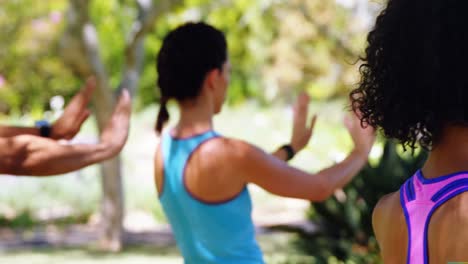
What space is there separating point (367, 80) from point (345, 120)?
3.50 feet

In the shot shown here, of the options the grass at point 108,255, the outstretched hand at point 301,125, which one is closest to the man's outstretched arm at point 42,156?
the outstretched hand at point 301,125

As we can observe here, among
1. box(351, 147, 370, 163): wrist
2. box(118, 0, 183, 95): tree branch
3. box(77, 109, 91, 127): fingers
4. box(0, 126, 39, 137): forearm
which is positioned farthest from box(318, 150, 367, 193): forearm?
box(118, 0, 183, 95): tree branch

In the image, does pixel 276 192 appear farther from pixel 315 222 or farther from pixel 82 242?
pixel 82 242

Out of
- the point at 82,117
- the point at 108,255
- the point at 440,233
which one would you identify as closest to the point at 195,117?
the point at 82,117

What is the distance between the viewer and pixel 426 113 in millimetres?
1632

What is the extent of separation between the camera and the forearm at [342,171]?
279 centimetres

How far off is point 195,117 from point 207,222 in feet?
1.21

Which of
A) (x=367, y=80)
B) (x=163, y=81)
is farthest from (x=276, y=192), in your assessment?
(x=367, y=80)

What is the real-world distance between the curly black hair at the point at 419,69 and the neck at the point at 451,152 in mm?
15

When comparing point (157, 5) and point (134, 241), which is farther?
point (134, 241)

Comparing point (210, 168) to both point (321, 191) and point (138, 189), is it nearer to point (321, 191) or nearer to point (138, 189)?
A: point (321, 191)

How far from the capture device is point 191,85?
2.95 metres

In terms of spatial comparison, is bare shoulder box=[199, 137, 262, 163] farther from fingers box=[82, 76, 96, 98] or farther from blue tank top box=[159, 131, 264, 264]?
fingers box=[82, 76, 96, 98]

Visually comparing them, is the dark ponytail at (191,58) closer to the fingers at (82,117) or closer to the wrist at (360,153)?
the fingers at (82,117)
